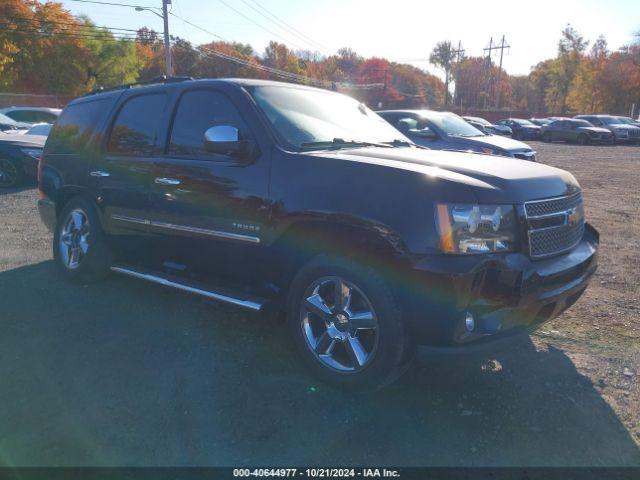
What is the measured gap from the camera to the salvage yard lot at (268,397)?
9.32 feet

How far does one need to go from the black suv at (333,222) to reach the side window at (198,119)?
0.01 m

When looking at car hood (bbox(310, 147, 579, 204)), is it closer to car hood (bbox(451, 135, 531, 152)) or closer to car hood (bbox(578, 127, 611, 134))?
car hood (bbox(451, 135, 531, 152))

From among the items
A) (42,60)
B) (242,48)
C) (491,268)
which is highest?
(242,48)

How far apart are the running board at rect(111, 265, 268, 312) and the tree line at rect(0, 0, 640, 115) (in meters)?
19.3

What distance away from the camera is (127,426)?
10.0 feet

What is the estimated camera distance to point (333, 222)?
3.34 m

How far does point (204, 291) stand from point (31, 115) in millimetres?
15696

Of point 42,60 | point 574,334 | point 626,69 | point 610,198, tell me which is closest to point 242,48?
point 42,60

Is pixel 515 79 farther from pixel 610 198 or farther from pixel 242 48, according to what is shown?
pixel 610 198

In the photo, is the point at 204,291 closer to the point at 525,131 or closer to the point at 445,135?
the point at 445,135

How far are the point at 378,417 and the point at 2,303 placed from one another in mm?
3809

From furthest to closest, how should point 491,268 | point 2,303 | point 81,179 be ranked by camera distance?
point 81,179, point 2,303, point 491,268

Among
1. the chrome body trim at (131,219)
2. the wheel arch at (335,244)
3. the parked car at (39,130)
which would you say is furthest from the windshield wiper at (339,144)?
the parked car at (39,130)

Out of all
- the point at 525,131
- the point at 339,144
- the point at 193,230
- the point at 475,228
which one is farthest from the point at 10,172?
the point at 525,131
